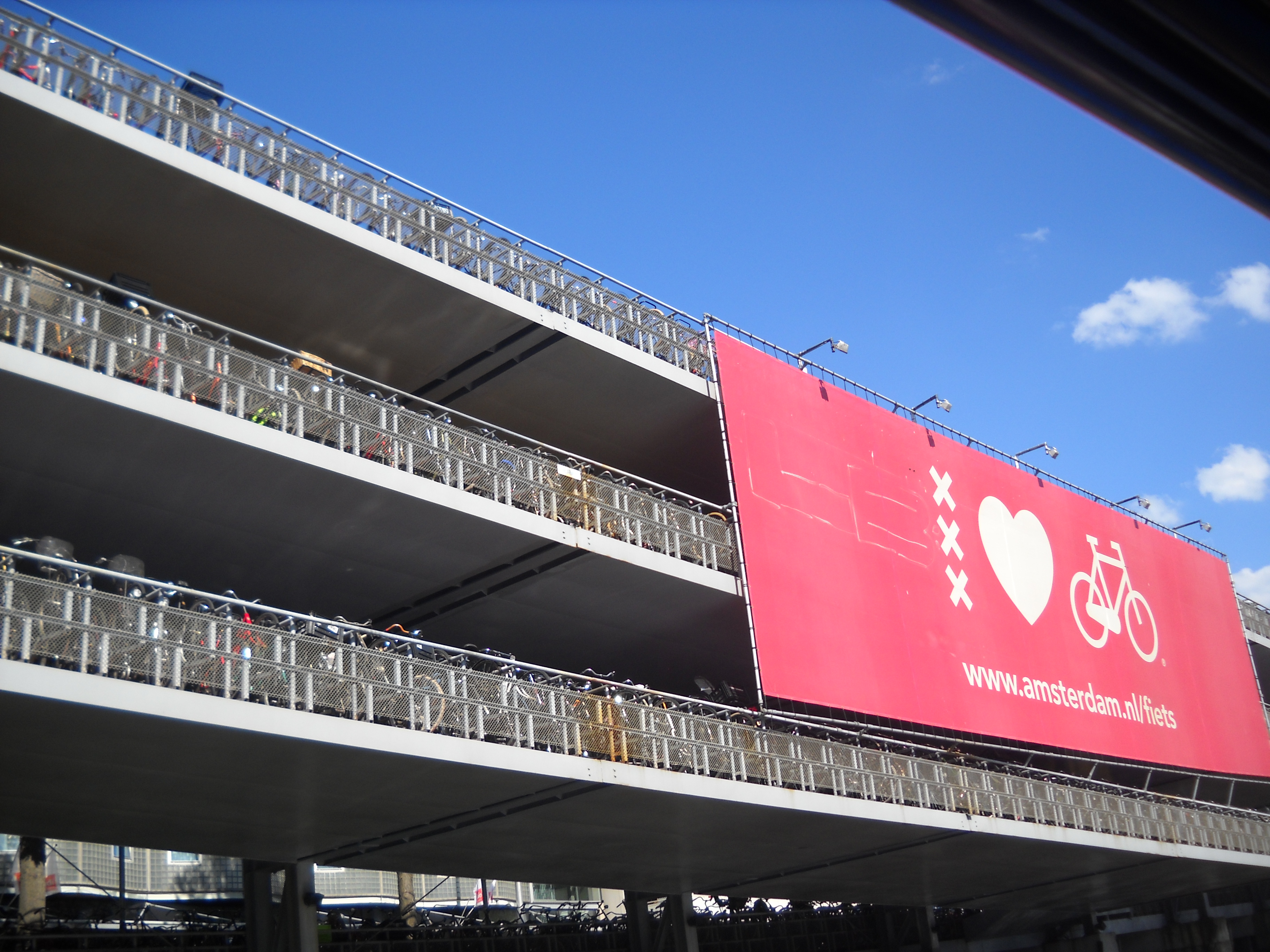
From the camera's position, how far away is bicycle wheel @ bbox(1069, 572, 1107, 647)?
97.6 ft

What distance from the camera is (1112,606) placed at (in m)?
31.4

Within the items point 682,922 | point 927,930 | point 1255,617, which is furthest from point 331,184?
point 1255,617

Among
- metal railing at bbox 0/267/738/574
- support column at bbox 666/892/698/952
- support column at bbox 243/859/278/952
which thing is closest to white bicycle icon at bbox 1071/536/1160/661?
support column at bbox 666/892/698/952

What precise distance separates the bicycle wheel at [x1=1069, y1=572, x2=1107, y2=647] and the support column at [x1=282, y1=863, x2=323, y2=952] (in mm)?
19593

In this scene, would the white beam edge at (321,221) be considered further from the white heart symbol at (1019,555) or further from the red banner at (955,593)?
the white heart symbol at (1019,555)

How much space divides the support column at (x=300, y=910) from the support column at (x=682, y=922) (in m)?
8.67

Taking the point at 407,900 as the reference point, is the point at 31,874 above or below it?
above

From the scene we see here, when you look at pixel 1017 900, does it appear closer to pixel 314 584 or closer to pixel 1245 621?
pixel 1245 621

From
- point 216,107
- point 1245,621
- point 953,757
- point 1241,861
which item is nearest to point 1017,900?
point 1241,861

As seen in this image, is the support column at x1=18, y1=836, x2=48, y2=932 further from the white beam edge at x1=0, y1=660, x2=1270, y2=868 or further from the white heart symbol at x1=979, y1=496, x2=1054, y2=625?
the white heart symbol at x1=979, y1=496, x2=1054, y2=625

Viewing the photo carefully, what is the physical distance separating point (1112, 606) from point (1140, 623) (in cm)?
151

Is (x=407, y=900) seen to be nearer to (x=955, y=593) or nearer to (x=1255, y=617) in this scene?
(x=955, y=593)

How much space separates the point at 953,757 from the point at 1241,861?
1037 centimetres

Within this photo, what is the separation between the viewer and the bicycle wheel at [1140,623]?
31.7m
